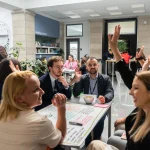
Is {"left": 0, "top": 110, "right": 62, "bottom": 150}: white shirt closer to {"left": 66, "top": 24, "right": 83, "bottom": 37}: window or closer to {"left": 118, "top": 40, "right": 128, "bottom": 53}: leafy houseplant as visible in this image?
{"left": 118, "top": 40, "right": 128, "bottom": 53}: leafy houseplant

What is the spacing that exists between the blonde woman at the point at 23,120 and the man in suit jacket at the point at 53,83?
3.71 ft

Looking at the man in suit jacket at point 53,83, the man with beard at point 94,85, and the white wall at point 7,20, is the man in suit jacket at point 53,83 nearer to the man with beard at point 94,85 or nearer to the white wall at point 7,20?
the man with beard at point 94,85

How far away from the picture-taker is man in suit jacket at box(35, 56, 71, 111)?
226 cm

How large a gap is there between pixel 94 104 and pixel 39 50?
701 centimetres

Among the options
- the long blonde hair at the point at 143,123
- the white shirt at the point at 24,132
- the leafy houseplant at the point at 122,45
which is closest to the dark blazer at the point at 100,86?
the long blonde hair at the point at 143,123

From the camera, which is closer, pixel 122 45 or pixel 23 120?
pixel 23 120

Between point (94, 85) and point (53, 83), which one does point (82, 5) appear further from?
point (53, 83)

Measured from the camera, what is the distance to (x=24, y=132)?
0.97 m

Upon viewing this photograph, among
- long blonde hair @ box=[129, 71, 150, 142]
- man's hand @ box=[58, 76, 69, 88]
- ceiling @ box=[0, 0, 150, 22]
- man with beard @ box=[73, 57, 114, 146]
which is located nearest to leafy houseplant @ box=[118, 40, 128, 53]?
ceiling @ box=[0, 0, 150, 22]

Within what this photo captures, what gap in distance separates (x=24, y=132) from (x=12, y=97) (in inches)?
7.9

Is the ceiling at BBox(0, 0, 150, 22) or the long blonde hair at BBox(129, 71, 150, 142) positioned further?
the ceiling at BBox(0, 0, 150, 22)

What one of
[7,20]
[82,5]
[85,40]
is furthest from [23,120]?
[85,40]

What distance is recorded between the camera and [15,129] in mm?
977

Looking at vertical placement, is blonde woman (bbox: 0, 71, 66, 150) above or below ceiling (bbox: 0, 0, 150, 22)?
below
